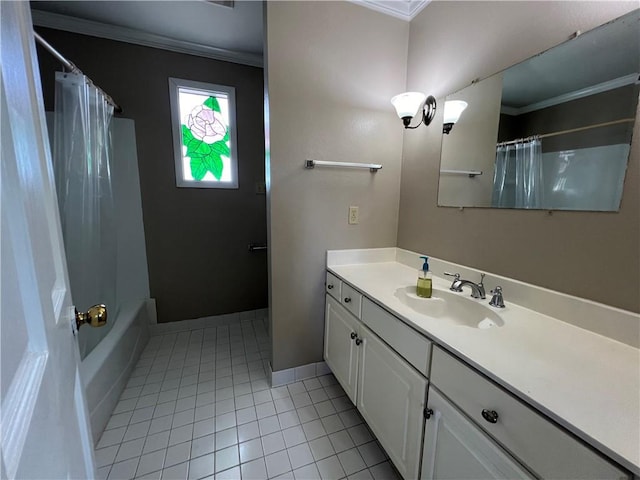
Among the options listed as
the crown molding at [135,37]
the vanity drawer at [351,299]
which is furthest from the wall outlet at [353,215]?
the crown molding at [135,37]

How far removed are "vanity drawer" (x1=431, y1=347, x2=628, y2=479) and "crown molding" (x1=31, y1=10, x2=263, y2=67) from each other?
2667mm

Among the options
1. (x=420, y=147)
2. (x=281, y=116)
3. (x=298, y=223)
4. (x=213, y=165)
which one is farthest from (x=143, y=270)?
(x=420, y=147)

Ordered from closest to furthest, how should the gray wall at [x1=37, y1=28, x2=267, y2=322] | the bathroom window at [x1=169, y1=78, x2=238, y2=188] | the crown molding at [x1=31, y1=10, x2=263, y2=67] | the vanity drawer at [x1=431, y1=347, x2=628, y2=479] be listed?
the vanity drawer at [x1=431, y1=347, x2=628, y2=479] < the crown molding at [x1=31, y1=10, x2=263, y2=67] < the gray wall at [x1=37, y1=28, x2=267, y2=322] < the bathroom window at [x1=169, y1=78, x2=238, y2=188]

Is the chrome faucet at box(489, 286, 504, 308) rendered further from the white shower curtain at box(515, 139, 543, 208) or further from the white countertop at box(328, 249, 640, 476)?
the white shower curtain at box(515, 139, 543, 208)

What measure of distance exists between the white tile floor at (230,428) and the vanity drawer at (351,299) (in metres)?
0.67

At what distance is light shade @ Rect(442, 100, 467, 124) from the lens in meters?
1.37

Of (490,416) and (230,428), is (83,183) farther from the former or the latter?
(490,416)

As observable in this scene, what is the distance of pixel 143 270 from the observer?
2.26m

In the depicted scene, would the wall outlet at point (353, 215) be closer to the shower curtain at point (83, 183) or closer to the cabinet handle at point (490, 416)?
the cabinet handle at point (490, 416)

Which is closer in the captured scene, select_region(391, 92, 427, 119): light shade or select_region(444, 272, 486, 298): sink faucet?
select_region(444, 272, 486, 298): sink faucet

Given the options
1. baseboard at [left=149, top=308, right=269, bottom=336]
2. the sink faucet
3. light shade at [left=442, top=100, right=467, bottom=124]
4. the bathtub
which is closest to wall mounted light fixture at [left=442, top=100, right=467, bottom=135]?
light shade at [left=442, top=100, right=467, bottom=124]

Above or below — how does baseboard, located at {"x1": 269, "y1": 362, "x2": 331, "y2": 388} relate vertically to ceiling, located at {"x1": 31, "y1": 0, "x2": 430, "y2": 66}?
below

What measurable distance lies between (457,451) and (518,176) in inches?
41.9

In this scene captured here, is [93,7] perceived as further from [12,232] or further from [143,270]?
[12,232]
